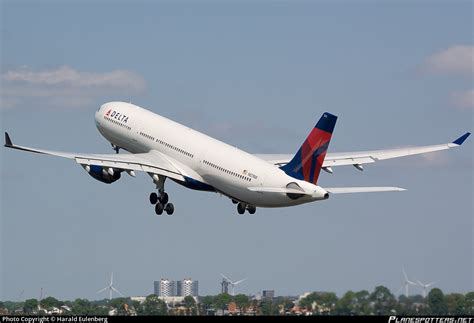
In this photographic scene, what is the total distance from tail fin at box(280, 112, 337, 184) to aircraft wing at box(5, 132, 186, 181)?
53.6 feet

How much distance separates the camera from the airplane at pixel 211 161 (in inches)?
3627

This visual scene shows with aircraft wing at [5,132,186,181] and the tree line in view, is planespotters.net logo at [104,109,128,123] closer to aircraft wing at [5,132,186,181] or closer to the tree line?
aircraft wing at [5,132,186,181]

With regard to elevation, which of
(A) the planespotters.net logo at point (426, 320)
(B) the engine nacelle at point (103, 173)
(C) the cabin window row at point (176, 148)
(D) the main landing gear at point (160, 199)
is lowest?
(A) the planespotters.net logo at point (426, 320)

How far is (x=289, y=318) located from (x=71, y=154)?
42310mm

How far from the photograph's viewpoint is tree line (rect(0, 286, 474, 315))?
228 ft

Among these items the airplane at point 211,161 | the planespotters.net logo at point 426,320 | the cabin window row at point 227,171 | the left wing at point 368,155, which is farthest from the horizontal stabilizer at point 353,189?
the planespotters.net logo at point 426,320

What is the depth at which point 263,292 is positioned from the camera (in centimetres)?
8088

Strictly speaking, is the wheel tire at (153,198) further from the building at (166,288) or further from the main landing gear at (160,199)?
the building at (166,288)

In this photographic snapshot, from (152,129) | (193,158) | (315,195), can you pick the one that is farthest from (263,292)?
(152,129)

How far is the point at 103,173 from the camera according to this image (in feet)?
353

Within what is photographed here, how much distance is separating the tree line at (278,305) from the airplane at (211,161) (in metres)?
14.6

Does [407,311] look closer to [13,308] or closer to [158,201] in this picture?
[13,308]

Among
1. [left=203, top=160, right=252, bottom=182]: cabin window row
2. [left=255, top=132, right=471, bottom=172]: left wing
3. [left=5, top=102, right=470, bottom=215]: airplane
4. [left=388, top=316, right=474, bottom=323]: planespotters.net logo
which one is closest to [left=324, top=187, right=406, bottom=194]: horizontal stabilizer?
[left=5, top=102, right=470, bottom=215]: airplane

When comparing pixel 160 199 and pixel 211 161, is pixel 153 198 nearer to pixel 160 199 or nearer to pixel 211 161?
pixel 160 199
